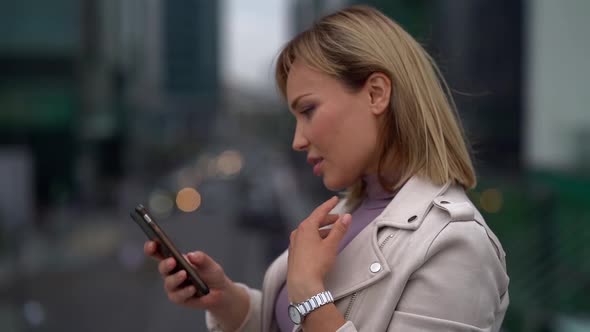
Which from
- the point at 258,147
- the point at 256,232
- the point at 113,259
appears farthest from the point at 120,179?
the point at 258,147

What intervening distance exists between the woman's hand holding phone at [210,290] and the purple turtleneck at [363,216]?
13 centimetres

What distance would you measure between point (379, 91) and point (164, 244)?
1.96ft

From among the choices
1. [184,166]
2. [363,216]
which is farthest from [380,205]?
[184,166]

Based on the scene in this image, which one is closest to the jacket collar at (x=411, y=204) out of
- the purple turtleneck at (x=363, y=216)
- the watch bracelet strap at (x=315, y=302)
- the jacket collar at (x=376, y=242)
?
the jacket collar at (x=376, y=242)

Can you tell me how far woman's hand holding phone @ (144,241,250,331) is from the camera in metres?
1.56

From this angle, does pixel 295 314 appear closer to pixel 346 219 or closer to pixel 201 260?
pixel 346 219

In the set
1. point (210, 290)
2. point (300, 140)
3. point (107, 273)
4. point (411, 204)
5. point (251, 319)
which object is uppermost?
point (300, 140)

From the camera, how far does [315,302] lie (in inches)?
52.4

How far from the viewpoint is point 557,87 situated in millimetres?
14188

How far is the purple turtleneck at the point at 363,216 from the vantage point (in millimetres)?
1568

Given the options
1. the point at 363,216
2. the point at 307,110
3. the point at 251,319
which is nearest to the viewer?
the point at 307,110

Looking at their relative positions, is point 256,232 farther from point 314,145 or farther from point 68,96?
point 68,96

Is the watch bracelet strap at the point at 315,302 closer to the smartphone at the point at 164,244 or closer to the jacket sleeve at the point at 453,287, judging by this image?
the jacket sleeve at the point at 453,287

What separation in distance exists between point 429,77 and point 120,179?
40.3 metres
